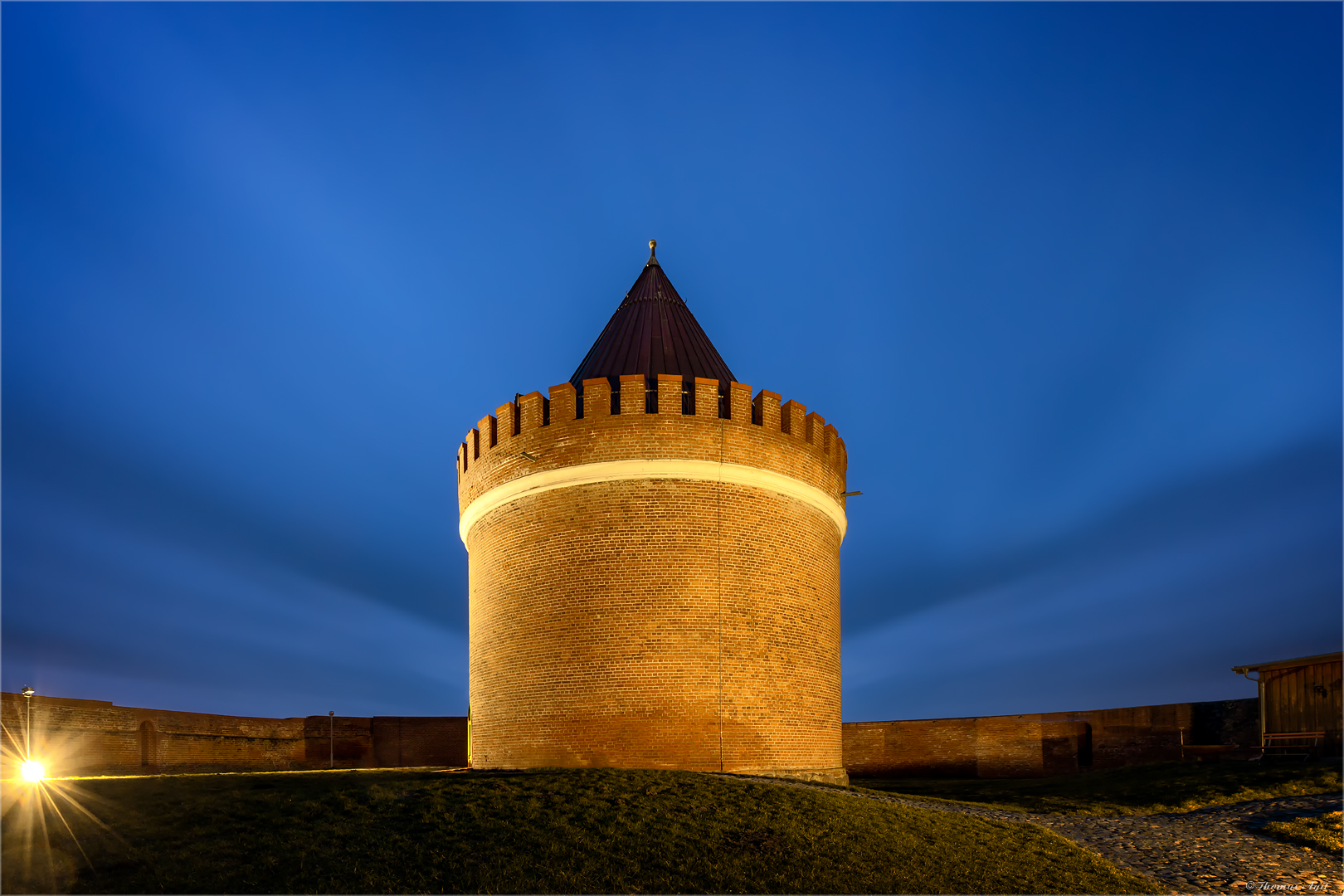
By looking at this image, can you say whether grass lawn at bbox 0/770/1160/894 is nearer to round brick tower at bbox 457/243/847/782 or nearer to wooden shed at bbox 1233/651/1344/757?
round brick tower at bbox 457/243/847/782

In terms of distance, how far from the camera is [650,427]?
1677 centimetres

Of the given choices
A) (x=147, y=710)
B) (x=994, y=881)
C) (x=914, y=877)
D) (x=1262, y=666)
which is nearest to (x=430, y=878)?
(x=914, y=877)

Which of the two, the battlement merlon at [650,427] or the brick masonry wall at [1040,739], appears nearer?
the battlement merlon at [650,427]

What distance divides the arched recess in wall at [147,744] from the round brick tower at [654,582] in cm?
879

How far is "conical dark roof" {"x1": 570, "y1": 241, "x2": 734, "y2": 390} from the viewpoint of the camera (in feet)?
61.8

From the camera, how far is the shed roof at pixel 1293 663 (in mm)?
18969

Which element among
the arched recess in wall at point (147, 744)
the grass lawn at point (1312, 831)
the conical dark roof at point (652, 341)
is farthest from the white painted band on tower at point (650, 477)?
the arched recess in wall at point (147, 744)

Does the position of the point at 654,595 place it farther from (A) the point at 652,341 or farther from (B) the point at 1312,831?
(B) the point at 1312,831

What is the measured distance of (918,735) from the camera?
2795 cm

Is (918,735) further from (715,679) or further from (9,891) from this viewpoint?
(9,891)

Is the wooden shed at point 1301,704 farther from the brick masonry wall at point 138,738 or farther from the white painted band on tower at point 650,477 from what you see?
the brick masonry wall at point 138,738

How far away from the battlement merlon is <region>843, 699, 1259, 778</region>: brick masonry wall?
1361 centimetres

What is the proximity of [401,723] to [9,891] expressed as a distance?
2078cm

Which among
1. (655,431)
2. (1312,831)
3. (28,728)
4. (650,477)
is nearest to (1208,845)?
(1312,831)
